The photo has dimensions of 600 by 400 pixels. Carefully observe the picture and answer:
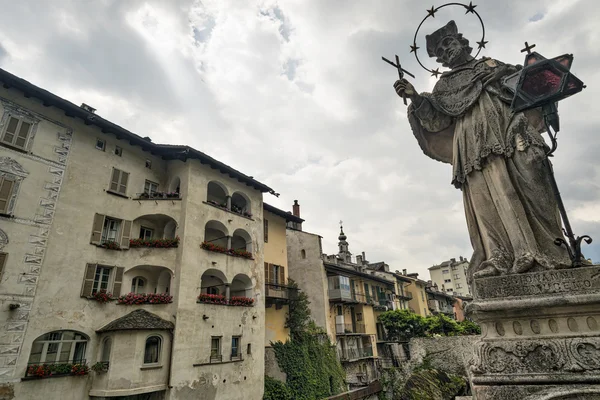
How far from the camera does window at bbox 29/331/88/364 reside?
15375 millimetres

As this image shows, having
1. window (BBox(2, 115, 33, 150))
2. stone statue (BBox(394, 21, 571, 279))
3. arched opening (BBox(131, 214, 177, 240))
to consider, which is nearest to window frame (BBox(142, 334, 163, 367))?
arched opening (BBox(131, 214, 177, 240))

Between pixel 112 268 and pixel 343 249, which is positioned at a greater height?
pixel 343 249

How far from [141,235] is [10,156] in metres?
7.97

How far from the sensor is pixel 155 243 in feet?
66.8

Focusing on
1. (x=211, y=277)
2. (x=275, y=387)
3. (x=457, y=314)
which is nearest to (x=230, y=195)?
(x=211, y=277)

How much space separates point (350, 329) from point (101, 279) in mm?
25479

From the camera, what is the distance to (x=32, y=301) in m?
15.5

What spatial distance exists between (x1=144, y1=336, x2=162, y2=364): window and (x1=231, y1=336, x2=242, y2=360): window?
5.04 metres

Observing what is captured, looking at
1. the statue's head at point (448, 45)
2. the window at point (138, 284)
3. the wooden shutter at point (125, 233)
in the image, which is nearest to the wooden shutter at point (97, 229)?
the wooden shutter at point (125, 233)

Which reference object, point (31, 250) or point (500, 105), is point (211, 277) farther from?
point (500, 105)

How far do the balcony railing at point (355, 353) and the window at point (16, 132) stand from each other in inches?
1146

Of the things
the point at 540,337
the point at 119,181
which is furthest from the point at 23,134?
the point at 540,337

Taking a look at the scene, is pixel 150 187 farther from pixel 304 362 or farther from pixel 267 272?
pixel 304 362

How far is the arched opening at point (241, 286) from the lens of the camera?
24.4 m
